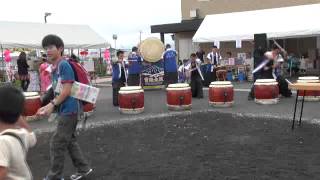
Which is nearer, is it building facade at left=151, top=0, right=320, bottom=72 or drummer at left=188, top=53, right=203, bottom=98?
drummer at left=188, top=53, right=203, bottom=98

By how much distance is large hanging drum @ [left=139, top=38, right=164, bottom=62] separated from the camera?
2011cm

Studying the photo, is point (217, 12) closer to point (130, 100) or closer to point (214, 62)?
point (214, 62)

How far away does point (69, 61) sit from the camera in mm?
6223

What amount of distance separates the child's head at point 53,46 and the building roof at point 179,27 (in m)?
25.3

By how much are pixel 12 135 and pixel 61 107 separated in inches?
132

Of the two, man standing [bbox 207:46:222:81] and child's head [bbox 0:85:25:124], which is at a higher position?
child's head [bbox 0:85:25:124]

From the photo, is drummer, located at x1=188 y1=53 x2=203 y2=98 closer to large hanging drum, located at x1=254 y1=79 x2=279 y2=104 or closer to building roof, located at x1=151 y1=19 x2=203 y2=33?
large hanging drum, located at x1=254 y1=79 x2=279 y2=104

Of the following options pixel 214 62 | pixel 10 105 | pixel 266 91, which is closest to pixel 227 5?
pixel 214 62

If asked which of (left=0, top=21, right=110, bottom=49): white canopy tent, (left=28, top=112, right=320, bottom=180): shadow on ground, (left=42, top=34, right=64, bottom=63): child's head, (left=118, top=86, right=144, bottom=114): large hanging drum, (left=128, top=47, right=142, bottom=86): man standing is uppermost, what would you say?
(left=0, top=21, right=110, bottom=49): white canopy tent

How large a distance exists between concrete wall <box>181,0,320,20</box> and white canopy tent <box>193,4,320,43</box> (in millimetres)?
3779

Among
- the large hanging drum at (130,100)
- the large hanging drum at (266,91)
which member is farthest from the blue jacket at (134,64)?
the large hanging drum at (266,91)

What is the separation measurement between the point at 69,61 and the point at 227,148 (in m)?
3.15

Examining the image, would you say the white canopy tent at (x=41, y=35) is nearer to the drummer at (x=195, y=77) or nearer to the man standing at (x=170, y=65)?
the man standing at (x=170, y=65)

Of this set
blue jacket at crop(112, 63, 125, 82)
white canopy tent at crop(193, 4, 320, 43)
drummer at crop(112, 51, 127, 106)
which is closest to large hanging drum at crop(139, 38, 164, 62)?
white canopy tent at crop(193, 4, 320, 43)
